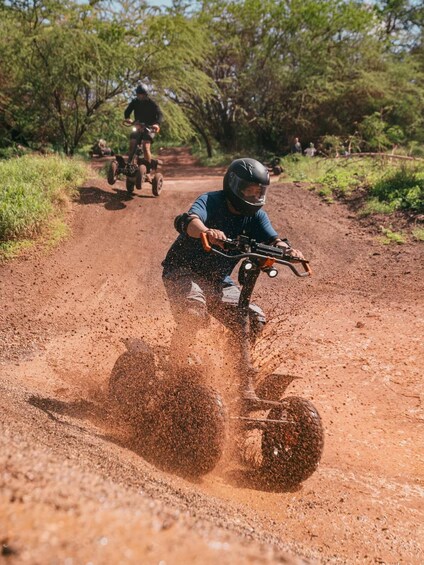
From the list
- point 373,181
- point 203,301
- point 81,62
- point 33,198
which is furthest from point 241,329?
point 81,62

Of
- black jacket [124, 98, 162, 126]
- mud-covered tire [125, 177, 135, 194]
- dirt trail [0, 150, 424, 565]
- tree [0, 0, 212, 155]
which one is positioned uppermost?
tree [0, 0, 212, 155]

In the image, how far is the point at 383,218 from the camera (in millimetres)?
10602

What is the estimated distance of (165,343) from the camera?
6.27 m

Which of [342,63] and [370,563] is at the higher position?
[342,63]

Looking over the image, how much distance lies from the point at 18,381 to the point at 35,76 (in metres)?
13.9

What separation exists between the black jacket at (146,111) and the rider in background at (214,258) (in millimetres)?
7494

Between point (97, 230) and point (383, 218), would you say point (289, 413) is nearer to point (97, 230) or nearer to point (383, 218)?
point (97, 230)

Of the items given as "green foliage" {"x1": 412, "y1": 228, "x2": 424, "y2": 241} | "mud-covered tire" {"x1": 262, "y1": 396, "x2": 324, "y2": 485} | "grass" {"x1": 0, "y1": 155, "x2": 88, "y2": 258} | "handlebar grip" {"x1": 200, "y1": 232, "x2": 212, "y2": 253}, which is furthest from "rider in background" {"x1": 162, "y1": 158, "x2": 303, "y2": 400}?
"green foliage" {"x1": 412, "y1": 228, "x2": 424, "y2": 241}

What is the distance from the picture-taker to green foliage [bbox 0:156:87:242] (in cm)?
836

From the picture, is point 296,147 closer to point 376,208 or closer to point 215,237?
point 376,208

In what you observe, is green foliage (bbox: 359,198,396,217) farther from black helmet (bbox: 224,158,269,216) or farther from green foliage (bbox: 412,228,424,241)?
black helmet (bbox: 224,158,269,216)

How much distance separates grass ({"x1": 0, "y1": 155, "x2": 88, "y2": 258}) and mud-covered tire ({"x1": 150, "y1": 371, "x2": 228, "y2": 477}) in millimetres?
5450

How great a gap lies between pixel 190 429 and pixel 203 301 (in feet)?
3.45

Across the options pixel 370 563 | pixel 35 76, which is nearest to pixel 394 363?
pixel 370 563
